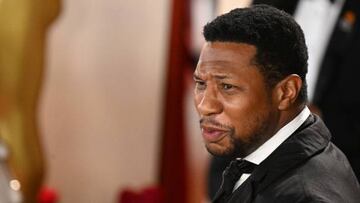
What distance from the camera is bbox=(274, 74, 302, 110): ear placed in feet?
3.78

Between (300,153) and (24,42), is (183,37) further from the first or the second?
(300,153)

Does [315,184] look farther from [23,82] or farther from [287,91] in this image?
[23,82]

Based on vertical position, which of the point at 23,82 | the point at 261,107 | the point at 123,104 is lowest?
the point at 123,104

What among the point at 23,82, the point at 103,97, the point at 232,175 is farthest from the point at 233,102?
the point at 103,97

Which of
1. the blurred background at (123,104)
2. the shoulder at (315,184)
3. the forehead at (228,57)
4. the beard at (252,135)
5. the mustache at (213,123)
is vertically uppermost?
the forehead at (228,57)

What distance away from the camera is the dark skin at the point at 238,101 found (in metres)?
1.15

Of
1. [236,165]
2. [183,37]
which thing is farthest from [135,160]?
[236,165]

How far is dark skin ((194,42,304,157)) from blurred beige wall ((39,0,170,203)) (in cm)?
159

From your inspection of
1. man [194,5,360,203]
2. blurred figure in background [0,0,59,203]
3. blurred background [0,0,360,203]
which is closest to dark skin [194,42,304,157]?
man [194,5,360,203]

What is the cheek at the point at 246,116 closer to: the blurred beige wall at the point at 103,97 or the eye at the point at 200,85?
the eye at the point at 200,85

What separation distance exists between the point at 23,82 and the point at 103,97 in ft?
2.98

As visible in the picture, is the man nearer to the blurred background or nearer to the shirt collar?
the shirt collar

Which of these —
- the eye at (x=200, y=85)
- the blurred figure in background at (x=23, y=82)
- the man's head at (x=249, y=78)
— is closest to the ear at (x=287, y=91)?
the man's head at (x=249, y=78)

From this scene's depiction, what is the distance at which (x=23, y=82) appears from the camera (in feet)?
6.27
